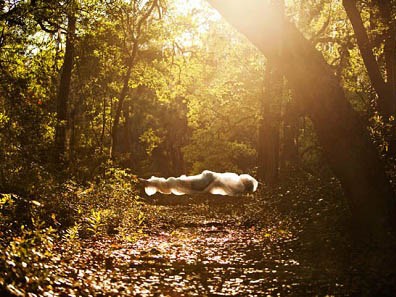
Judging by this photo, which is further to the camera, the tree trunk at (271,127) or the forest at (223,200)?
the tree trunk at (271,127)

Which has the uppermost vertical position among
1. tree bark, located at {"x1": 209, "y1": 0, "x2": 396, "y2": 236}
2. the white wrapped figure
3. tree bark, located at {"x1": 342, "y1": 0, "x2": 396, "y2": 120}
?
tree bark, located at {"x1": 342, "y1": 0, "x2": 396, "y2": 120}

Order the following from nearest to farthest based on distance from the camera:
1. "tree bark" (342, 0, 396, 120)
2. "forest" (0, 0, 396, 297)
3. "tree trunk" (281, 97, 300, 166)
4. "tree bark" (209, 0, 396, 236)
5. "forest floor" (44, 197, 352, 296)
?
"forest floor" (44, 197, 352, 296)
"forest" (0, 0, 396, 297)
"tree bark" (209, 0, 396, 236)
"tree bark" (342, 0, 396, 120)
"tree trunk" (281, 97, 300, 166)

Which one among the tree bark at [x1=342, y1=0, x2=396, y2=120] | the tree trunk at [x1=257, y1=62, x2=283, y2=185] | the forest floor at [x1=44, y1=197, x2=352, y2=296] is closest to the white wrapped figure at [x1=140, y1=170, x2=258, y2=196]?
the tree trunk at [x1=257, y1=62, x2=283, y2=185]

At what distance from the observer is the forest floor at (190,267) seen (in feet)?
21.7

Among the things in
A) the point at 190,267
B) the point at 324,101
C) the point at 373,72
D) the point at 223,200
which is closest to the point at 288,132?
the point at 223,200

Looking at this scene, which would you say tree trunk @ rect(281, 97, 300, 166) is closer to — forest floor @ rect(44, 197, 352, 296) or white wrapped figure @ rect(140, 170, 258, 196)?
white wrapped figure @ rect(140, 170, 258, 196)

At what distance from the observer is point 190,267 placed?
8414 mm

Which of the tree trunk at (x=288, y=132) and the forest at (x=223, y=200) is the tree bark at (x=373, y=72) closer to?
the forest at (x=223, y=200)

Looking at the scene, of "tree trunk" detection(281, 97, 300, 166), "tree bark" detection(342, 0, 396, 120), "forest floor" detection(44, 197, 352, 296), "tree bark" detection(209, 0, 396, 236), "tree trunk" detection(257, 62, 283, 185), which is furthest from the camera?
"tree trunk" detection(281, 97, 300, 166)

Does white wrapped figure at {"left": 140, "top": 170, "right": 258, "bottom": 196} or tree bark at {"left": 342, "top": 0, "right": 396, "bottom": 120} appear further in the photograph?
white wrapped figure at {"left": 140, "top": 170, "right": 258, "bottom": 196}

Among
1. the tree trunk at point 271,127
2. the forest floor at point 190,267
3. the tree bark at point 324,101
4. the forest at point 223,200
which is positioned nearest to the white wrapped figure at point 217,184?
the forest at point 223,200

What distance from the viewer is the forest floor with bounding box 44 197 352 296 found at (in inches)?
261

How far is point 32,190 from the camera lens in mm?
13312

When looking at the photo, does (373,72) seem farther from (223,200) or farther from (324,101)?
(223,200)
